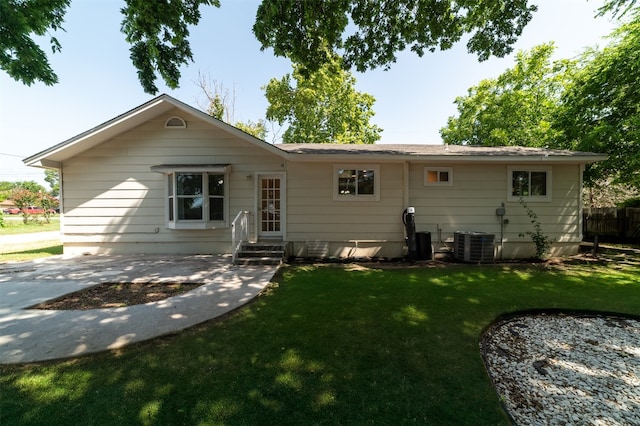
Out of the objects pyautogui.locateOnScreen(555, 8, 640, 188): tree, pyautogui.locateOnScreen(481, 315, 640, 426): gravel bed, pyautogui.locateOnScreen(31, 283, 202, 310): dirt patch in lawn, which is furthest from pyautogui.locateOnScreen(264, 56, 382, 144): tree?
pyautogui.locateOnScreen(481, 315, 640, 426): gravel bed

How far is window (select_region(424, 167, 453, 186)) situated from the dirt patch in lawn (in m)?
6.93

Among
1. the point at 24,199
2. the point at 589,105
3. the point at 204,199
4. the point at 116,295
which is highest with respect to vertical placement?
the point at 589,105

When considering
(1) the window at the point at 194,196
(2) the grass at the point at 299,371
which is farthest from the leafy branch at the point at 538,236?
(1) the window at the point at 194,196

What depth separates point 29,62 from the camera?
285 inches

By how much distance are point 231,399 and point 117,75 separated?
1120cm

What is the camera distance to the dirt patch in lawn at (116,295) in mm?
4207

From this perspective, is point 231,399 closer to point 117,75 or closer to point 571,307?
point 571,307

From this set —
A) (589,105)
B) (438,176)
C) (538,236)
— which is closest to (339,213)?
(438,176)

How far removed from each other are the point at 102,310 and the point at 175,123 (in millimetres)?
6043

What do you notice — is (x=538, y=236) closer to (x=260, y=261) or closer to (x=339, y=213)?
(x=339, y=213)

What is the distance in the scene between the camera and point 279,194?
26.8 feet

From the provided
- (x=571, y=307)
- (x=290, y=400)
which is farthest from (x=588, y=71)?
(x=290, y=400)

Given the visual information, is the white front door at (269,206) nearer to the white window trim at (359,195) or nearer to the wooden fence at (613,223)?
the white window trim at (359,195)

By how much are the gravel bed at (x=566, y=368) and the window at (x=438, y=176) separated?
465 cm
